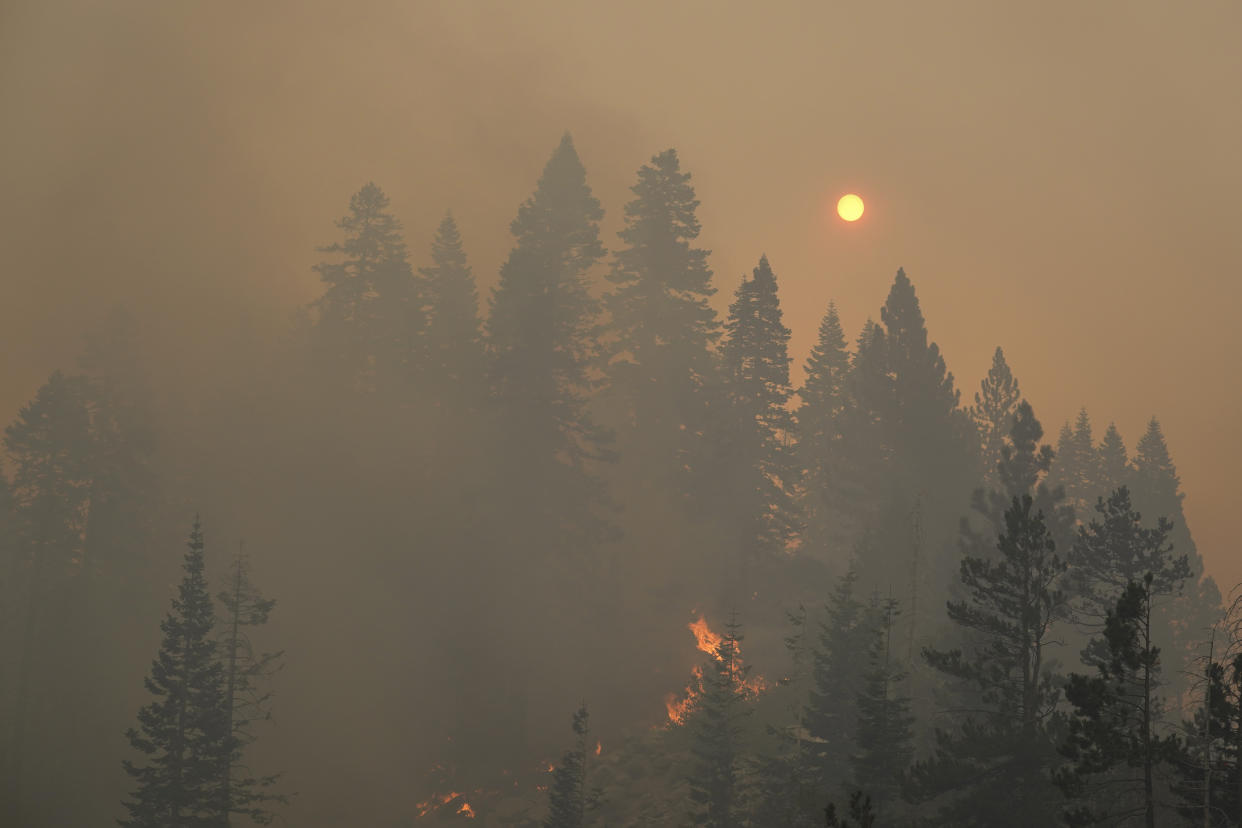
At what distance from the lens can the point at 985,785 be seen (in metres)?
24.9

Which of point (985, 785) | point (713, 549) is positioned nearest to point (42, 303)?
point (713, 549)

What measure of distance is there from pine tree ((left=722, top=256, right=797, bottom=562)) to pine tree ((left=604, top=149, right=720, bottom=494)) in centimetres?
307

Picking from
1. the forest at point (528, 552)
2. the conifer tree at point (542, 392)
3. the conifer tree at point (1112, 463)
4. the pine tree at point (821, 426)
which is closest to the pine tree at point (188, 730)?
the forest at point (528, 552)

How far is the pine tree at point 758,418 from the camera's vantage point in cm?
5153

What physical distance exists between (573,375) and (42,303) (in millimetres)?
70143

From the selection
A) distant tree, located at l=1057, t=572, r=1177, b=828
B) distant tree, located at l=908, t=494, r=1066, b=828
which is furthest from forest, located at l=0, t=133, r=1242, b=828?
distant tree, located at l=1057, t=572, r=1177, b=828

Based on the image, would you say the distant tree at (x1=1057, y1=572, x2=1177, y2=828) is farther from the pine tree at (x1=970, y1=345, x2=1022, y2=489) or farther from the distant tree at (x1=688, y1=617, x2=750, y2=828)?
the pine tree at (x1=970, y1=345, x2=1022, y2=489)

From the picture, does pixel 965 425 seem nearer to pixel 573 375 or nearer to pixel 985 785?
pixel 573 375

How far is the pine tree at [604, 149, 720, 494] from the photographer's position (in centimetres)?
5641

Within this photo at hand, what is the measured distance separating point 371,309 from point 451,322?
6.09m

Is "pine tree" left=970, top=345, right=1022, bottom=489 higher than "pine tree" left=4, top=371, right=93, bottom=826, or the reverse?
"pine tree" left=970, top=345, right=1022, bottom=489

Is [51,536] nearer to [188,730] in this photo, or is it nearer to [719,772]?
[188,730]

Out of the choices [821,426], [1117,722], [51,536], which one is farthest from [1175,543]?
[51,536]

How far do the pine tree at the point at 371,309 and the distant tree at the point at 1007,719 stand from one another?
43794mm
